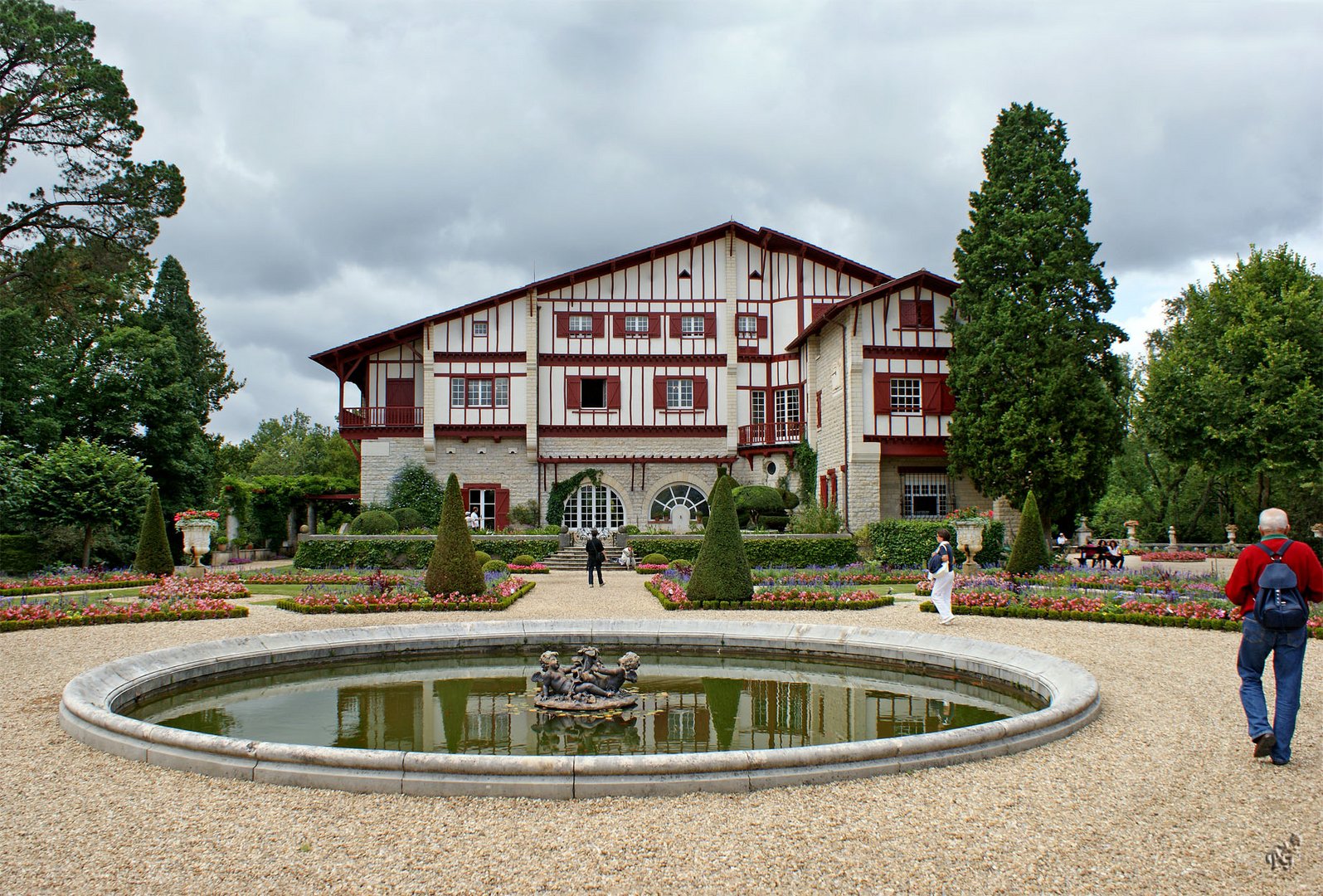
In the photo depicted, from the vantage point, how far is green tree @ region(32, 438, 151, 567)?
23.1 meters

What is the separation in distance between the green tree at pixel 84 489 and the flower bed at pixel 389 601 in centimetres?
1033

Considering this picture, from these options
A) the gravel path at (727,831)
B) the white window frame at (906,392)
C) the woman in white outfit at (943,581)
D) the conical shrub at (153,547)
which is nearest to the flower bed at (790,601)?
the woman in white outfit at (943,581)

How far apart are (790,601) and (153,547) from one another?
14.6m

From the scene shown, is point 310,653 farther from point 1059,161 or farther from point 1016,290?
point 1059,161

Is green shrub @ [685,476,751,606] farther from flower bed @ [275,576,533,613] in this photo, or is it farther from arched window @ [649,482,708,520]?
arched window @ [649,482,708,520]

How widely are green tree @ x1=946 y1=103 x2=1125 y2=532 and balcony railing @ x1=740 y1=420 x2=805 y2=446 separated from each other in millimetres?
6947

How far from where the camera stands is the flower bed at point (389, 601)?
51.2 ft

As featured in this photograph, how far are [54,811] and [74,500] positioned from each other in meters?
21.3

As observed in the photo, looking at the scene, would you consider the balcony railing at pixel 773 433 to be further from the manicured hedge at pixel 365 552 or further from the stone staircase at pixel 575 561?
the manicured hedge at pixel 365 552

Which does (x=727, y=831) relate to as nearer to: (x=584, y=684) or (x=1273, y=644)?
(x=584, y=684)

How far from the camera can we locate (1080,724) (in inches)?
287

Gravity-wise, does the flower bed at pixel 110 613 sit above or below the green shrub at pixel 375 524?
below


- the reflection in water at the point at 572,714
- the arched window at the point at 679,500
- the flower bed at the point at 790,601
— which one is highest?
the arched window at the point at 679,500

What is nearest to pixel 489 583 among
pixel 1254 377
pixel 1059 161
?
pixel 1059 161
